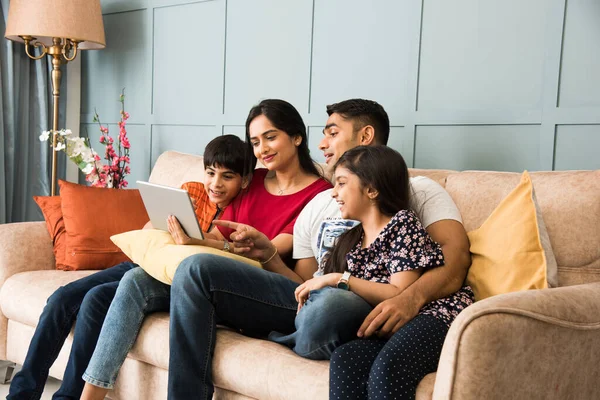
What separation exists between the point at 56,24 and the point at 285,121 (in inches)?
65.7

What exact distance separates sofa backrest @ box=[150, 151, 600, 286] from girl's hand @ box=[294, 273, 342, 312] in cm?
50

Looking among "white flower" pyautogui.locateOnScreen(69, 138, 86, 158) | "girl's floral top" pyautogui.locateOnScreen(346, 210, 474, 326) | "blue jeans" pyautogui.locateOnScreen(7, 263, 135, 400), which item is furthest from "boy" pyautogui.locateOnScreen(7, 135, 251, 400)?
"white flower" pyautogui.locateOnScreen(69, 138, 86, 158)

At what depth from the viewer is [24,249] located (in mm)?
2631

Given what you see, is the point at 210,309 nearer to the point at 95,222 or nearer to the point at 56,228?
the point at 95,222

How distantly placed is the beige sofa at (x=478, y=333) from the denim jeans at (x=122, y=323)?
5cm

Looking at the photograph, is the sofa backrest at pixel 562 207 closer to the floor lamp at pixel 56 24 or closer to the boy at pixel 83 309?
the boy at pixel 83 309

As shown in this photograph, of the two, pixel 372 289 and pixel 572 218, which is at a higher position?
pixel 572 218

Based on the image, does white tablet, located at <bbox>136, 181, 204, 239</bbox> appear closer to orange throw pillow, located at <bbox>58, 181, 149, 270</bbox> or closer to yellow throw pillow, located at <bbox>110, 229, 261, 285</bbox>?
yellow throw pillow, located at <bbox>110, 229, 261, 285</bbox>

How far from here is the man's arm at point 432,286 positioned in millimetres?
1651

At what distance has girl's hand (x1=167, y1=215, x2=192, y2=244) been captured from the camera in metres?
2.07

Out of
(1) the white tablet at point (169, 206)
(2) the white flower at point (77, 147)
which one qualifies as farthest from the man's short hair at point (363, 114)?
(2) the white flower at point (77, 147)

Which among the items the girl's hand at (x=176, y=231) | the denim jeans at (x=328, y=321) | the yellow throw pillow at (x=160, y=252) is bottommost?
the denim jeans at (x=328, y=321)

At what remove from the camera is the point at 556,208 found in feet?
6.24

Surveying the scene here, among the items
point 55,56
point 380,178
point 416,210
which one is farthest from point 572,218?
point 55,56
